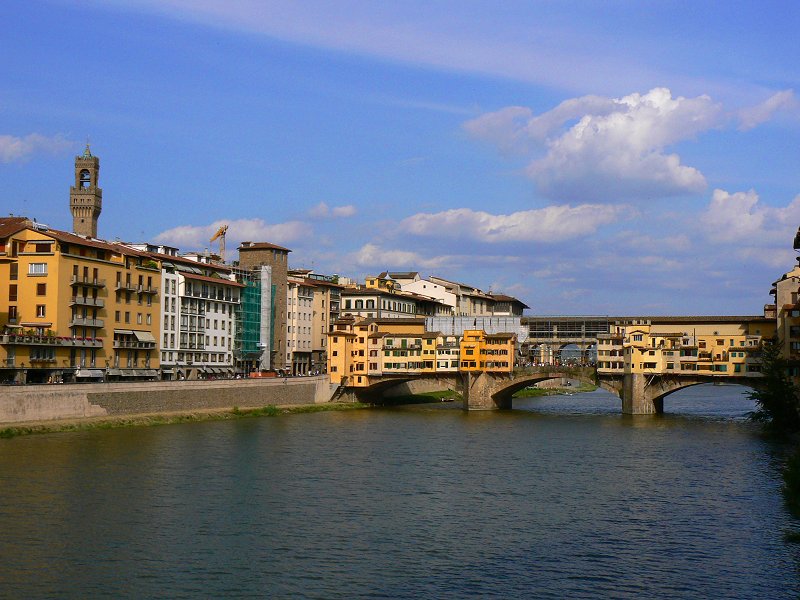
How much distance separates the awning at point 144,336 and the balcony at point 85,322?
585cm

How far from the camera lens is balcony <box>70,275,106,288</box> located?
87.8m

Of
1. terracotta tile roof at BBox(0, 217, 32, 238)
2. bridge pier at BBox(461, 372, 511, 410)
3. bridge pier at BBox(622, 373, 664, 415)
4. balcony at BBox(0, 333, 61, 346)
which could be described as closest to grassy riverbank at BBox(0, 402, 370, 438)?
balcony at BBox(0, 333, 61, 346)

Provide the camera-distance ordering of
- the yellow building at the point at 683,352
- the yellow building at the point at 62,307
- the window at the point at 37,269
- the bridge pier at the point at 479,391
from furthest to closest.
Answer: the bridge pier at the point at 479,391 → the yellow building at the point at 683,352 → the window at the point at 37,269 → the yellow building at the point at 62,307

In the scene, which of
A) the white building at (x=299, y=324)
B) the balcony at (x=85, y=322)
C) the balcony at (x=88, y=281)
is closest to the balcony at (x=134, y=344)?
the balcony at (x=85, y=322)

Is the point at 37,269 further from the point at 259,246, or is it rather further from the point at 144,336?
the point at 259,246

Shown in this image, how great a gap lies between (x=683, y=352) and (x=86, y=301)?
6048 centimetres

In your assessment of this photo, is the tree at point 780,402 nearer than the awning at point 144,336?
Yes

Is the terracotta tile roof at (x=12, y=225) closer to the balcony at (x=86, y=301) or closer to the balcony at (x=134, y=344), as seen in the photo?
the balcony at (x=86, y=301)

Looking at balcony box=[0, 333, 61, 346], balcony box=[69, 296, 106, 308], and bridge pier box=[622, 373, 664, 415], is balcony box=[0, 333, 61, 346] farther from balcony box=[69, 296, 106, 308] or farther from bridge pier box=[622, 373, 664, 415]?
bridge pier box=[622, 373, 664, 415]

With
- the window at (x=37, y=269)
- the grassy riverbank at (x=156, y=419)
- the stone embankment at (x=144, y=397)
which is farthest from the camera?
the window at (x=37, y=269)

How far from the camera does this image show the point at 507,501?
48719mm

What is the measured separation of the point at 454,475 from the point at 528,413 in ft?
172

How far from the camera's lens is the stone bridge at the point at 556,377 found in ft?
349

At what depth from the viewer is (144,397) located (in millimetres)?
83000
